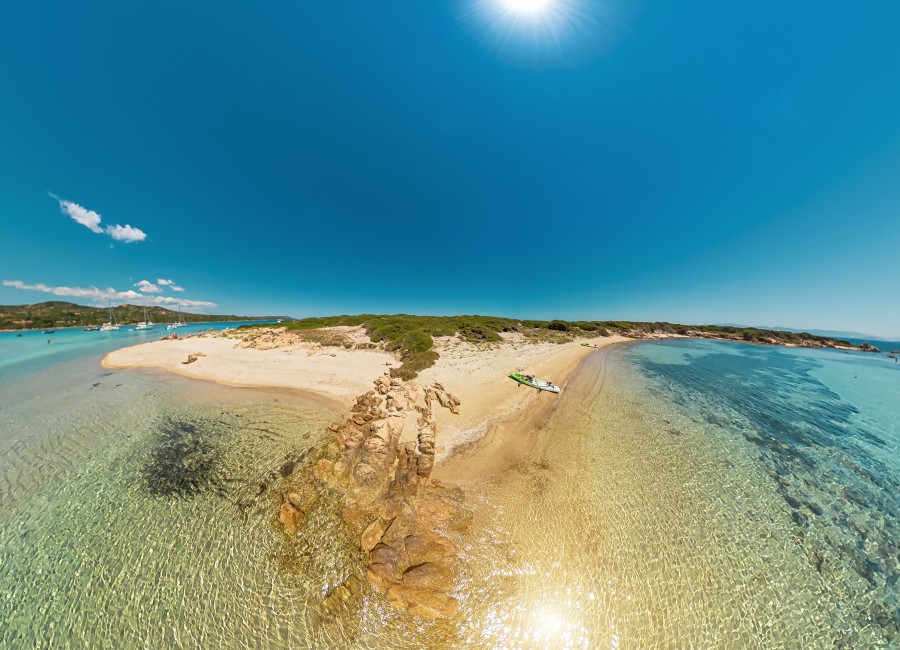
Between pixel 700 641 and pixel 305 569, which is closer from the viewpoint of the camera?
pixel 700 641

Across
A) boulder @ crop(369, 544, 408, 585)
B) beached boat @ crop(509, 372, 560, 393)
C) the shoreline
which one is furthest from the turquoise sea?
beached boat @ crop(509, 372, 560, 393)

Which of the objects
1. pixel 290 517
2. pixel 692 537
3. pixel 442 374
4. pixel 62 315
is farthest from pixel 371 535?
pixel 62 315

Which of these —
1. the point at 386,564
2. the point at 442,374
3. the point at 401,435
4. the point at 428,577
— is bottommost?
the point at 428,577

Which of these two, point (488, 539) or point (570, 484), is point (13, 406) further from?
point (570, 484)

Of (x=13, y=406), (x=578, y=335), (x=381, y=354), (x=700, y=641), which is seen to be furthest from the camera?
(x=578, y=335)

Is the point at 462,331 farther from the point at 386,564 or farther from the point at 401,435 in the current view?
the point at 386,564

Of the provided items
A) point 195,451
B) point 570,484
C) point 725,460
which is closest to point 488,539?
point 570,484

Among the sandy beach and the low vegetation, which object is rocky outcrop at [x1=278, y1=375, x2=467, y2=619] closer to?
the sandy beach

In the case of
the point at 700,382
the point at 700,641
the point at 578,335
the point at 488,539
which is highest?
the point at 578,335
